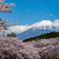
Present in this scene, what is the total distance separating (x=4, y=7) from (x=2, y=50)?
9308mm

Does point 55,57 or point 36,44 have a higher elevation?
point 36,44

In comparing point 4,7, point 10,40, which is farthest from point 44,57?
point 4,7

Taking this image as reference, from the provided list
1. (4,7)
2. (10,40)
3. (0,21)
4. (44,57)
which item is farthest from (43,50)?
(0,21)

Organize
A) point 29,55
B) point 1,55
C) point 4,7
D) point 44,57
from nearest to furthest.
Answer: point 1,55 < point 29,55 < point 44,57 < point 4,7

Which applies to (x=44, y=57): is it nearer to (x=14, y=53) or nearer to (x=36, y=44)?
(x=36, y=44)

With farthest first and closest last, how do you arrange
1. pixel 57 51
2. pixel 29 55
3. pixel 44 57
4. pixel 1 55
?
1. pixel 44 57
2. pixel 57 51
3. pixel 29 55
4. pixel 1 55

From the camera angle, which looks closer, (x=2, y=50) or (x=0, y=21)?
(x=2, y=50)

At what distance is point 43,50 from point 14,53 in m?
2.66

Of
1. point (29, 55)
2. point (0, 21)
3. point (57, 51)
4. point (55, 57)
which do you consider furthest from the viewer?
point (0, 21)

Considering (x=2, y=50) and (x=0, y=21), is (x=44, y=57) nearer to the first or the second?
(x=2, y=50)

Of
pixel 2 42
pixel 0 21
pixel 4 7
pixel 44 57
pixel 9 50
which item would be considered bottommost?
pixel 44 57

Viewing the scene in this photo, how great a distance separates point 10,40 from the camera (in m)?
4.62

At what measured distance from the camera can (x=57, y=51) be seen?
18.4 feet

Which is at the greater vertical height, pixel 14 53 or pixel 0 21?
pixel 0 21
